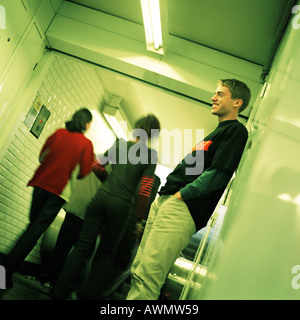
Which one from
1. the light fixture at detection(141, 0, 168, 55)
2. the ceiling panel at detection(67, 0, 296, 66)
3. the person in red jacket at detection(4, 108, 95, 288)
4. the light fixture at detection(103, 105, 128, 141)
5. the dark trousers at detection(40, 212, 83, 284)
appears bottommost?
the dark trousers at detection(40, 212, 83, 284)

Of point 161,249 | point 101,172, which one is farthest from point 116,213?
point 101,172

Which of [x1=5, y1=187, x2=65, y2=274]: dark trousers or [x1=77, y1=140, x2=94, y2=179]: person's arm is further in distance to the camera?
[x1=77, y1=140, x2=94, y2=179]: person's arm

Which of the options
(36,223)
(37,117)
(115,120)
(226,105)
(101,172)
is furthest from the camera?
(115,120)

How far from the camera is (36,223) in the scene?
2.15 meters

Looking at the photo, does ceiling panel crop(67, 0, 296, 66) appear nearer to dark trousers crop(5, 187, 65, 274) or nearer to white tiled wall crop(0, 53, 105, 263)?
white tiled wall crop(0, 53, 105, 263)

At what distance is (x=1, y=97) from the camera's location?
256cm

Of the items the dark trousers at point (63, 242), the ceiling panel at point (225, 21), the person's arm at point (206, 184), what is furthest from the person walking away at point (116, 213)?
the ceiling panel at point (225, 21)

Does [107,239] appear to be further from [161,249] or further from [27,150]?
[27,150]

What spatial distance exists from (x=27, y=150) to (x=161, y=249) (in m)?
2.57

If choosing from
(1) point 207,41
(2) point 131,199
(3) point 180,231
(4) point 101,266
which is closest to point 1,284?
(4) point 101,266

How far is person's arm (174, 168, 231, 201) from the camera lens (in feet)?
4.79

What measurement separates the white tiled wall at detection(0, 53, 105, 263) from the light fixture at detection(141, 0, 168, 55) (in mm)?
941

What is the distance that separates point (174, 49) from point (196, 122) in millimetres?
2574

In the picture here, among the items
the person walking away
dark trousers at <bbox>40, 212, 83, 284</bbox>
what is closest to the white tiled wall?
dark trousers at <bbox>40, 212, 83, 284</bbox>
